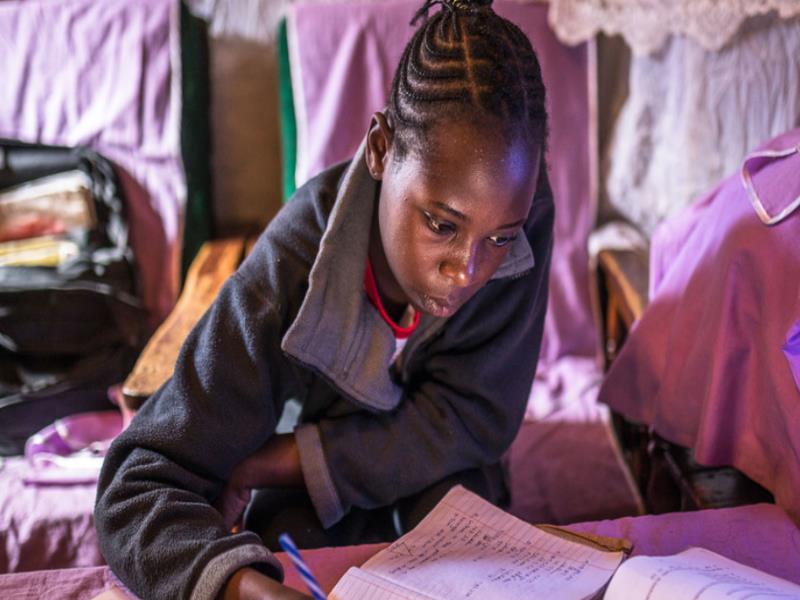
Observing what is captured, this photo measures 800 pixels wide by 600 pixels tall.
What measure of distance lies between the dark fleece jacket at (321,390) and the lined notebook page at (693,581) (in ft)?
0.97

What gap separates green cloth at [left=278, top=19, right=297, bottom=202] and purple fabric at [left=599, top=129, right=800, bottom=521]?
0.76 m

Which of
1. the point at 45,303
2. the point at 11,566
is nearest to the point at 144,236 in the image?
the point at 45,303

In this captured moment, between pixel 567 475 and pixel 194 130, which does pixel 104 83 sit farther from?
pixel 567 475

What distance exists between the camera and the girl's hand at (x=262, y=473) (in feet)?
3.22

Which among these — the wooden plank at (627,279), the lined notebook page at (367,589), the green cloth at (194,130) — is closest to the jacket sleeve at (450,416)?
the lined notebook page at (367,589)

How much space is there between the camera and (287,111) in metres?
1.72

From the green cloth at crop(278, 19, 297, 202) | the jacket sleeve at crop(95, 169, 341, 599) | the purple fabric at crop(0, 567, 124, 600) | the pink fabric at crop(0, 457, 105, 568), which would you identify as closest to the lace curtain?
the green cloth at crop(278, 19, 297, 202)

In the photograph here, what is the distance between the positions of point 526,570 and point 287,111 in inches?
45.4

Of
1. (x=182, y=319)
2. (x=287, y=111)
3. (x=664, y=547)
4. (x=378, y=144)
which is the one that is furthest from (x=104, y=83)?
(x=664, y=547)

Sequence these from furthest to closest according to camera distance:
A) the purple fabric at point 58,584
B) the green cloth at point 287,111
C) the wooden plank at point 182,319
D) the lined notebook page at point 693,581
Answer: the green cloth at point 287,111 → the wooden plank at point 182,319 → the purple fabric at point 58,584 → the lined notebook page at point 693,581

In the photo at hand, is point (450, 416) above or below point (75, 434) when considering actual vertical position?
above

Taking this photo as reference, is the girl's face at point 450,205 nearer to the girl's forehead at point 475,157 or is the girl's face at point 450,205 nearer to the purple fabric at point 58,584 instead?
the girl's forehead at point 475,157

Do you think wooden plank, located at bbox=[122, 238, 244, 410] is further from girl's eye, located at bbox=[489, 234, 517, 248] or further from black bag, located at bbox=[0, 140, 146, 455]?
girl's eye, located at bbox=[489, 234, 517, 248]

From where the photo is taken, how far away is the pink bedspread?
32.2 inches
